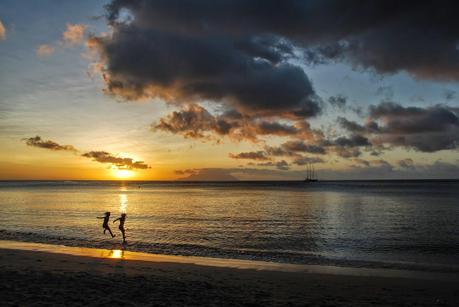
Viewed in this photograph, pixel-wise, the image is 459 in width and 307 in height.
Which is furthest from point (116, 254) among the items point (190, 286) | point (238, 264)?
point (190, 286)

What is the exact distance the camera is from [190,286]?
50.2 feet

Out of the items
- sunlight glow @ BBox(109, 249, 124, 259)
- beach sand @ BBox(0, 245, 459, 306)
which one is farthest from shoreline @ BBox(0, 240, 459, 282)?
beach sand @ BBox(0, 245, 459, 306)

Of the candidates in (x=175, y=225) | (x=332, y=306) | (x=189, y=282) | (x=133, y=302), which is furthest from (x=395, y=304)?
(x=175, y=225)

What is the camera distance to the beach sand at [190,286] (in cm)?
1295

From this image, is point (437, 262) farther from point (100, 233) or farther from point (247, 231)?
point (100, 233)

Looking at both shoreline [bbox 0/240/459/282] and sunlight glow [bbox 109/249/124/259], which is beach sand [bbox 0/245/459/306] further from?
sunlight glow [bbox 109/249/124/259]

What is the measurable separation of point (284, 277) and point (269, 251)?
30.5 ft

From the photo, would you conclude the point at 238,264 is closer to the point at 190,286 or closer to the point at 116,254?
the point at 190,286

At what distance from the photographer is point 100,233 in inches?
1412

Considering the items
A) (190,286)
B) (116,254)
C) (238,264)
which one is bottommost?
(238,264)

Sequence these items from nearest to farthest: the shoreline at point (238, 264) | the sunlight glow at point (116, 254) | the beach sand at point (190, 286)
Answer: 1. the beach sand at point (190, 286)
2. the shoreline at point (238, 264)
3. the sunlight glow at point (116, 254)

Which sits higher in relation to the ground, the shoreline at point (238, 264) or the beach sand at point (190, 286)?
the beach sand at point (190, 286)

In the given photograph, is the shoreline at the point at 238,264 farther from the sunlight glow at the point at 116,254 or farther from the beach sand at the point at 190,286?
the beach sand at the point at 190,286

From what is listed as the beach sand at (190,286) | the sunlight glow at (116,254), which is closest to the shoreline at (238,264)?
the sunlight glow at (116,254)
